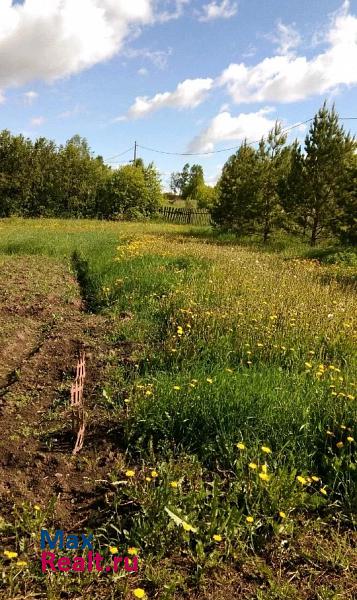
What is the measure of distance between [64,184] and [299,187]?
21.2 m

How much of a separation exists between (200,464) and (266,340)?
2229 millimetres

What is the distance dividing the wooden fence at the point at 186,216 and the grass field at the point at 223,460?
32.7 m

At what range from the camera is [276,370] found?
427cm

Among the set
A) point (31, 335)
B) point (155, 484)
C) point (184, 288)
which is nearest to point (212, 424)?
point (155, 484)

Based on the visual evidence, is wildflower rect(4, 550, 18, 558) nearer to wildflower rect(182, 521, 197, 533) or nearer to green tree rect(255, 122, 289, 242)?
wildflower rect(182, 521, 197, 533)

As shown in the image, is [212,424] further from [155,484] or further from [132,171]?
[132,171]

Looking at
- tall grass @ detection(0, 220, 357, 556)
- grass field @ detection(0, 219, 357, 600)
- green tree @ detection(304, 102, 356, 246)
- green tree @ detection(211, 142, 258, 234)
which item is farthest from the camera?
green tree @ detection(211, 142, 258, 234)

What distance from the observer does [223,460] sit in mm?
3137

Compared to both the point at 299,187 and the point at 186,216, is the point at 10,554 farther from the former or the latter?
the point at 186,216

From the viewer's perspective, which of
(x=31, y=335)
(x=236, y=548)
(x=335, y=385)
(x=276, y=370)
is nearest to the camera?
(x=236, y=548)

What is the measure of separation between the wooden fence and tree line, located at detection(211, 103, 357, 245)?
15.8 metres

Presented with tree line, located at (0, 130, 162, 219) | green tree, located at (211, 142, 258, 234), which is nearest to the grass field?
green tree, located at (211, 142, 258, 234)

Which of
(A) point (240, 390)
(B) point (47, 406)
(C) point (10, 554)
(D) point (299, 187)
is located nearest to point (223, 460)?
(A) point (240, 390)

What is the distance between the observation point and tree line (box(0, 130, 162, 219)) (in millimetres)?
30938
